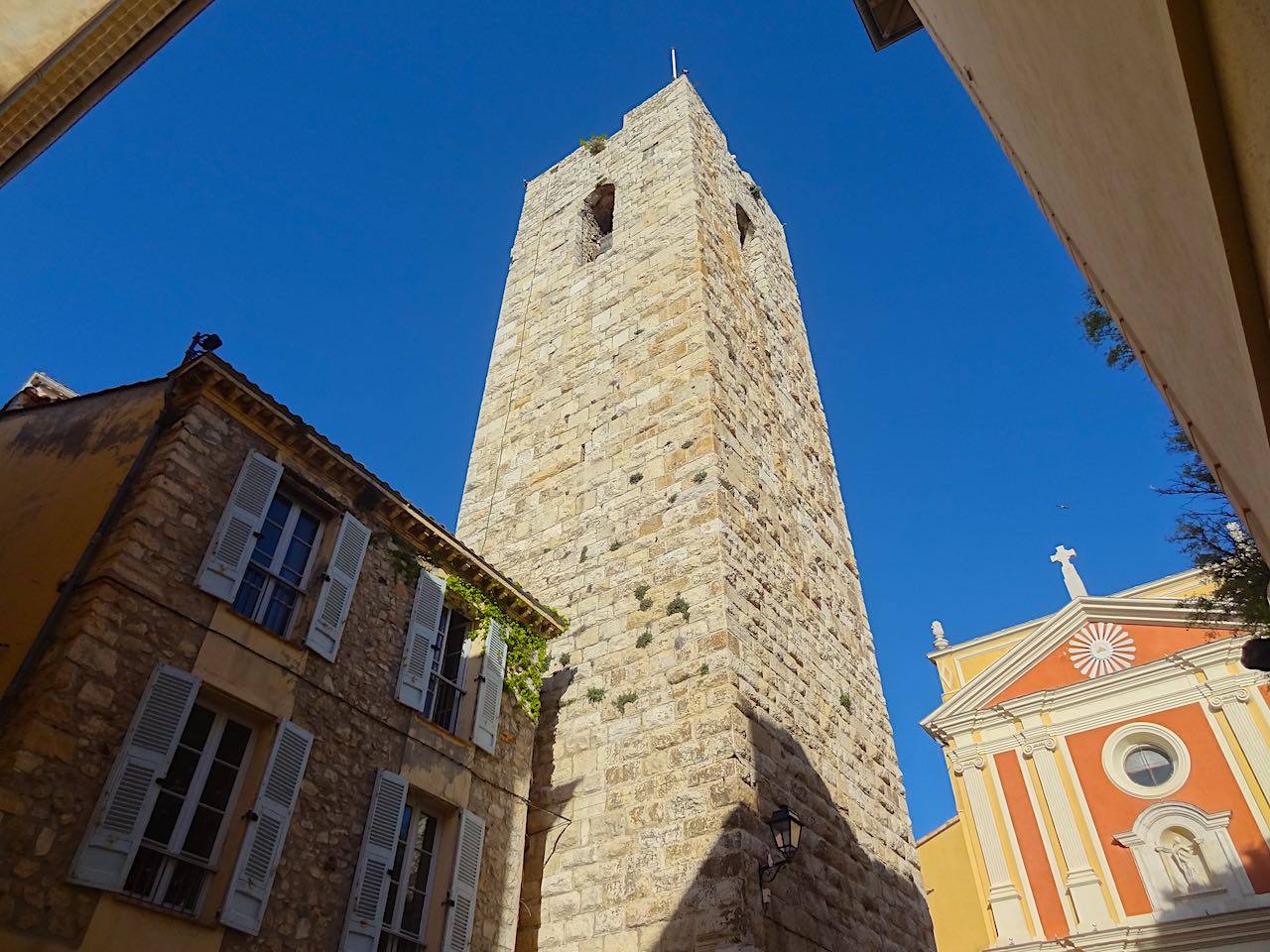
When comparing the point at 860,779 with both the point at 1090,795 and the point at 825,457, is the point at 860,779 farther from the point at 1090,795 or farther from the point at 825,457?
the point at 1090,795

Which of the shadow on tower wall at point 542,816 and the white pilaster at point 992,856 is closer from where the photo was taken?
the shadow on tower wall at point 542,816

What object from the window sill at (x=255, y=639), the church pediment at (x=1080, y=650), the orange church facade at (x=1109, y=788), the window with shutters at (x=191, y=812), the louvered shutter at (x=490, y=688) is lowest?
the window with shutters at (x=191, y=812)

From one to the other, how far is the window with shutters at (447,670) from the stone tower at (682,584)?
4.39 feet

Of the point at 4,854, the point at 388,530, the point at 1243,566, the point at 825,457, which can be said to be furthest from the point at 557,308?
the point at 4,854

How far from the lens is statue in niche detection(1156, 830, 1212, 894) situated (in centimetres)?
1517

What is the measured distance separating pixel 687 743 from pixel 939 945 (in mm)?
15050

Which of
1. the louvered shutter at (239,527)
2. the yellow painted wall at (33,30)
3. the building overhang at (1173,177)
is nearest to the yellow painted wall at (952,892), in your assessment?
the louvered shutter at (239,527)

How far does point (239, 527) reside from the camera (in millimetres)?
5965

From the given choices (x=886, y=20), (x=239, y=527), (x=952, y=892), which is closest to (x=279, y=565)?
(x=239, y=527)

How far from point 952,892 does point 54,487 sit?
739 inches

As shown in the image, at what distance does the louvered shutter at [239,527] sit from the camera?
568 cm

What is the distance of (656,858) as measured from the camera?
22.0ft

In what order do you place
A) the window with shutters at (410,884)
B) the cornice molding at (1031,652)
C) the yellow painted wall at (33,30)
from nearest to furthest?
the yellow painted wall at (33,30) < the window with shutters at (410,884) < the cornice molding at (1031,652)

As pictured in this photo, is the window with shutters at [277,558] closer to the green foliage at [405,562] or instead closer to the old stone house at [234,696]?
the old stone house at [234,696]
